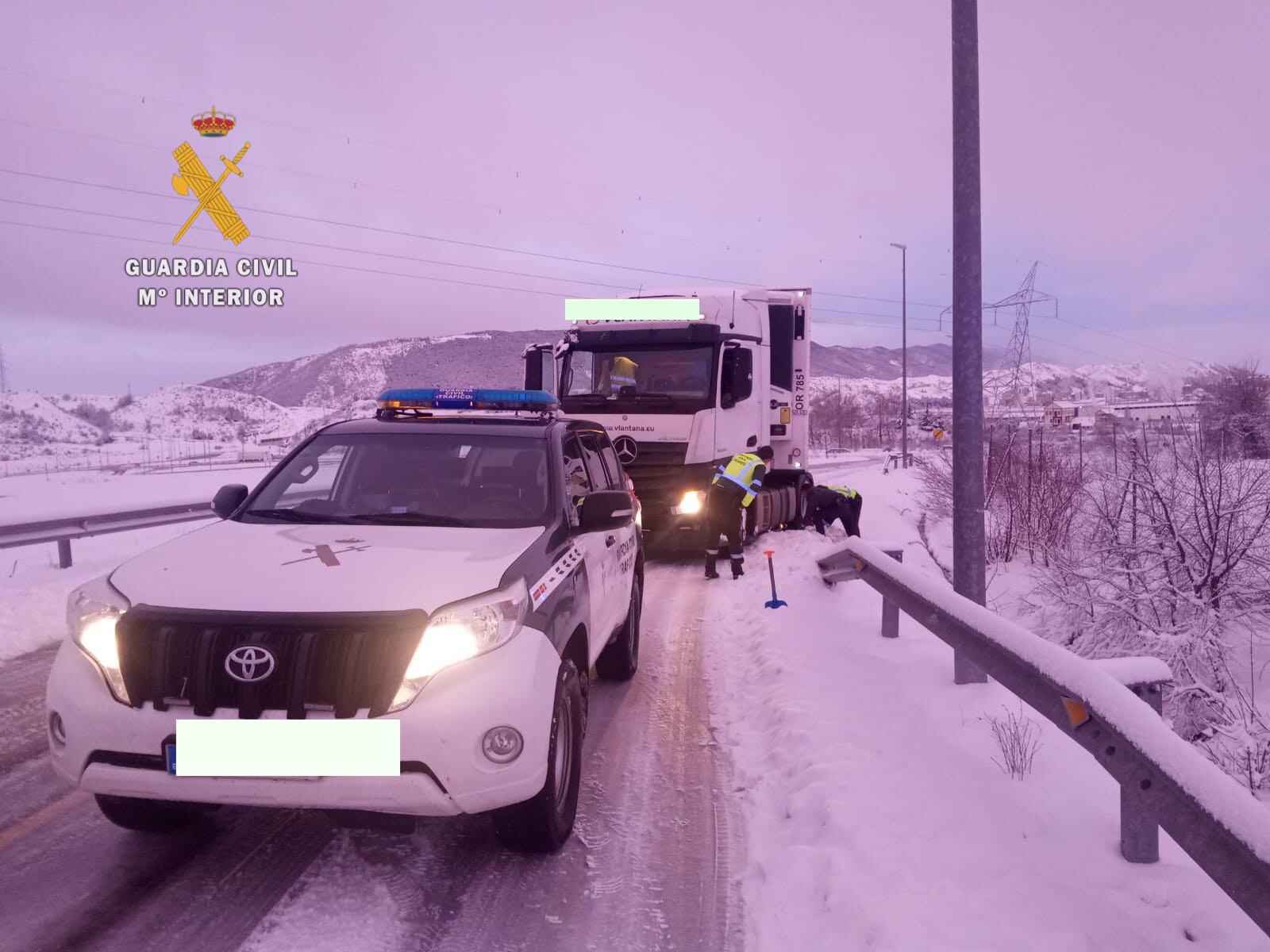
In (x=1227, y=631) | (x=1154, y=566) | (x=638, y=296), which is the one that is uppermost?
(x=638, y=296)

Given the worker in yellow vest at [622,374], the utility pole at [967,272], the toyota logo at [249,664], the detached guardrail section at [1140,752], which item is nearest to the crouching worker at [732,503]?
the worker in yellow vest at [622,374]

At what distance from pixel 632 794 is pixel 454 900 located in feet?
4.23

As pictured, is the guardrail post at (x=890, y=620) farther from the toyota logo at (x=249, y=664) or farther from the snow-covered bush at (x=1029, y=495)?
the snow-covered bush at (x=1029, y=495)

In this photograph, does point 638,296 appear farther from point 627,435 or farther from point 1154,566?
point 1154,566

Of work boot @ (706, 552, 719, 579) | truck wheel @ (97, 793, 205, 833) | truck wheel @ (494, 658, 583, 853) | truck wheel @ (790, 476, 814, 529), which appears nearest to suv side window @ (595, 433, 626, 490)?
truck wheel @ (494, 658, 583, 853)

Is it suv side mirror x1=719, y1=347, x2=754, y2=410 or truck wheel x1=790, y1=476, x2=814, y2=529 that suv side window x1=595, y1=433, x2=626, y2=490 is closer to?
suv side mirror x1=719, y1=347, x2=754, y2=410

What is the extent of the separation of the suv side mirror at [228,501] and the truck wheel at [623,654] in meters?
2.62

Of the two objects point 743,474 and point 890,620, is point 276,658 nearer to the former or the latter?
point 890,620

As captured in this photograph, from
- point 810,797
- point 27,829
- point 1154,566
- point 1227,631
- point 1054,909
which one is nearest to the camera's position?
point 1054,909

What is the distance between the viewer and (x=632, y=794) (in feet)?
14.6

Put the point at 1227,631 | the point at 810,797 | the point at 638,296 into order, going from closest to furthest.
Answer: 1. the point at 810,797
2. the point at 1227,631
3. the point at 638,296

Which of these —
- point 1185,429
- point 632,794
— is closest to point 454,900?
point 632,794

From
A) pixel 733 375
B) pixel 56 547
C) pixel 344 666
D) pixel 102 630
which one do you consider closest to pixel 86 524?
pixel 56 547

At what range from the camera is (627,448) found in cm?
1173
